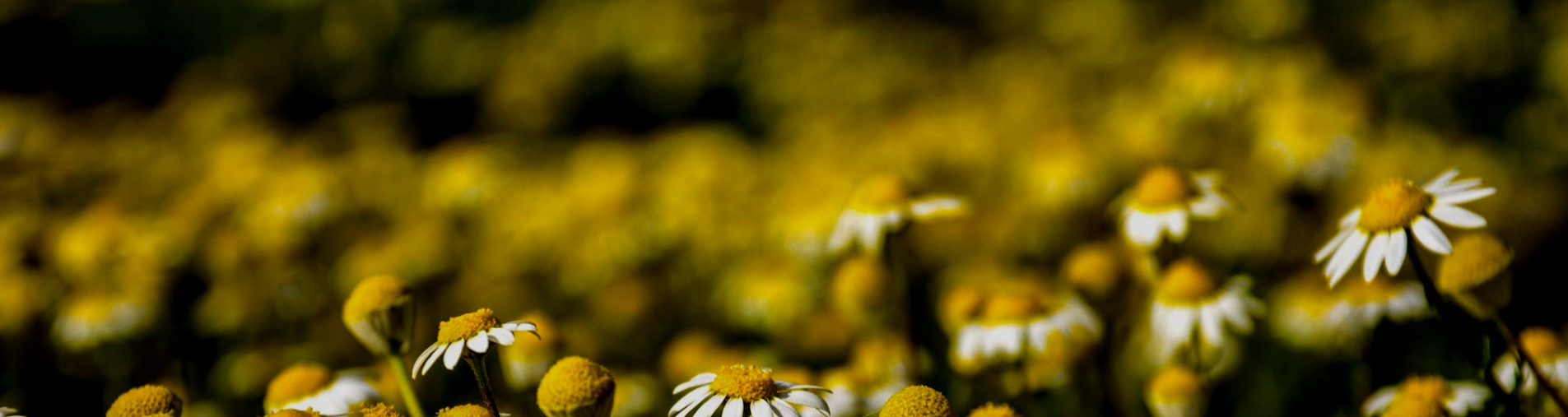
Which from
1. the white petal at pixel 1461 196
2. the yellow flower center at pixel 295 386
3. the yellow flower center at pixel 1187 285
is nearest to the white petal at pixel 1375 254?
the white petal at pixel 1461 196

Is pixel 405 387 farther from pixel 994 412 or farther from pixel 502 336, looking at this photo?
pixel 994 412

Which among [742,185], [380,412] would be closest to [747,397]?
[380,412]

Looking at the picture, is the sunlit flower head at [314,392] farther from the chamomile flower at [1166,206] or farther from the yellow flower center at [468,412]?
the chamomile flower at [1166,206]

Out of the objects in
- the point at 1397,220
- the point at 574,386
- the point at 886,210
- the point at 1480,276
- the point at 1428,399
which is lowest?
the point at 1428,399

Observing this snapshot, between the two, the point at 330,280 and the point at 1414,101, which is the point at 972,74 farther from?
the point at 330,280

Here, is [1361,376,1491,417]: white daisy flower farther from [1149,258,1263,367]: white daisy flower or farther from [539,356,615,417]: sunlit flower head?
[539,356,615,417]: sunlit flower head

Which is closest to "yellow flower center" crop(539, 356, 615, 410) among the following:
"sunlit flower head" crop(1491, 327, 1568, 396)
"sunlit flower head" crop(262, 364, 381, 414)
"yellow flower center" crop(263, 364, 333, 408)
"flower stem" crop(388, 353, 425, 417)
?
"flower stem" crop(388, 353, 425, 417)
